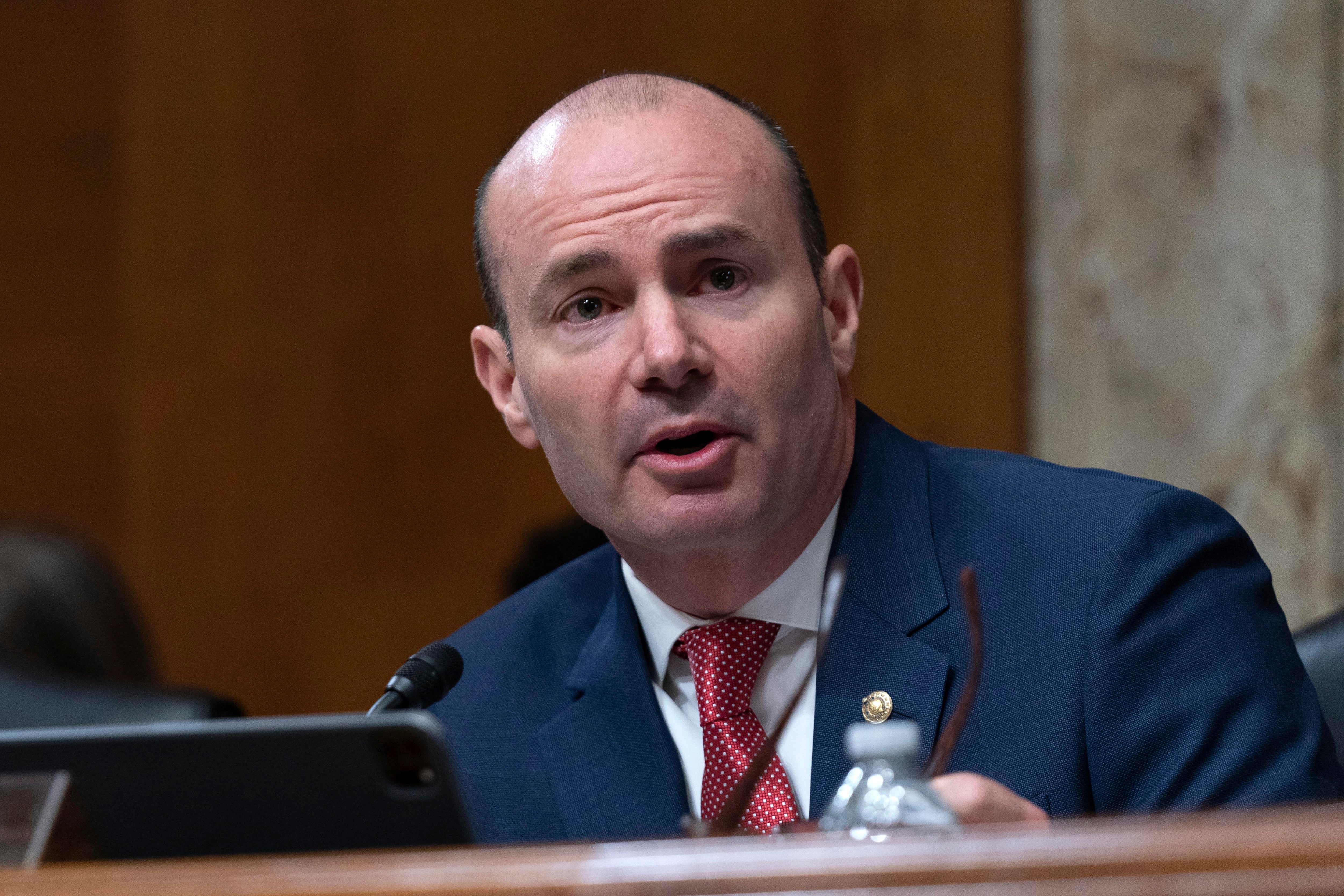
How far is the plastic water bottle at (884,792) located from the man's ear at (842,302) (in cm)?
86

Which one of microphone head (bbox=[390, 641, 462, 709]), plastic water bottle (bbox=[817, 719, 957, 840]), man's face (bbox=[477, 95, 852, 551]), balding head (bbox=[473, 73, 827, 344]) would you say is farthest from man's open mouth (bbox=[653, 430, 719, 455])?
plastic water bottle (bbox=[817, 719, 957, 840])

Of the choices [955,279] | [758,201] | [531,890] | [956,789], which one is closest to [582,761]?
[758,201]

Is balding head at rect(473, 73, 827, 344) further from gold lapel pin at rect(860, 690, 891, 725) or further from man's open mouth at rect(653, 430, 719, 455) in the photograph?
gold lapel pin at rect(860, 690, 891, 725)

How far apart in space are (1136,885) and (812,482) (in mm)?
1011

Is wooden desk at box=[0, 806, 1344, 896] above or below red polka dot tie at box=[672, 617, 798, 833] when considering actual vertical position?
above

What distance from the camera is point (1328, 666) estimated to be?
147cm

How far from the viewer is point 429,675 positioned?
3.77ft

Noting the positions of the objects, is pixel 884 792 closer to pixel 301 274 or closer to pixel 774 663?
pixel 774 663

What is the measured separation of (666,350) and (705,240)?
0.49 feet

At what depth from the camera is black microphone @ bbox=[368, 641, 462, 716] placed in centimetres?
113

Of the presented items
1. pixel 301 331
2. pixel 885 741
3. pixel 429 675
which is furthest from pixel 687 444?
pixel 301 331

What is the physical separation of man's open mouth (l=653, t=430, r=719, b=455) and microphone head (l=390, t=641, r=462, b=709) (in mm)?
391

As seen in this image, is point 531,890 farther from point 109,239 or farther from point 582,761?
point 109,239

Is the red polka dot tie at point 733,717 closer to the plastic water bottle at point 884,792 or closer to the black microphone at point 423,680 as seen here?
the black microphone at point 423,680
